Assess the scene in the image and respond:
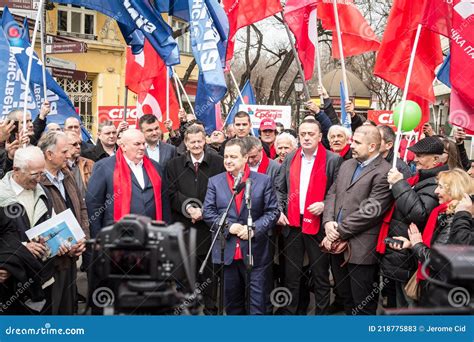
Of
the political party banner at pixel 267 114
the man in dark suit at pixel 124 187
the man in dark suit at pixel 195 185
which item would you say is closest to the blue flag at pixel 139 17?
the man in dark suit at pixel 195 185

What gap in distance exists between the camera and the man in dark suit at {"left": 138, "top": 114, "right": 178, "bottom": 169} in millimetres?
7844

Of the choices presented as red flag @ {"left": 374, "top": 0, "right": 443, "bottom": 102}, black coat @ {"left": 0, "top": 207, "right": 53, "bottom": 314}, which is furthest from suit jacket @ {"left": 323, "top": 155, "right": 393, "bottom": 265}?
black coat @ {"left": 0, "top": 207, "right": 53, "bottom": 314}

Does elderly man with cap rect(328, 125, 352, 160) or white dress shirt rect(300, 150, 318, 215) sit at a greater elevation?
elderly man with cap rect(328, 125, 352, 160)

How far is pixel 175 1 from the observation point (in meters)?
9.94

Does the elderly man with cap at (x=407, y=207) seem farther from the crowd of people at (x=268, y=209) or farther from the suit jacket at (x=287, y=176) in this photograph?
the suit jacket at (x=287, y=176)

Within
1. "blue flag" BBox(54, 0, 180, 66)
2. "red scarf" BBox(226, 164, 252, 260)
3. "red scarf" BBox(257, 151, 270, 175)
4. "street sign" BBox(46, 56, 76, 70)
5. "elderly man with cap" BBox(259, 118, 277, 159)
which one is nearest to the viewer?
"red scarf" BBox(226, 164, 252, 260)

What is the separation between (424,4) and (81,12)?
2336 cm

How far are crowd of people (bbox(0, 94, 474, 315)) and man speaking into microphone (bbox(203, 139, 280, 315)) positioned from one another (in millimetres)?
11

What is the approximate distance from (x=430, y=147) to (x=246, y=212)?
1839mm

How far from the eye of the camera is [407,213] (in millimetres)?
5852

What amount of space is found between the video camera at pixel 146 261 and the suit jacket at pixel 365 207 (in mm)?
3453

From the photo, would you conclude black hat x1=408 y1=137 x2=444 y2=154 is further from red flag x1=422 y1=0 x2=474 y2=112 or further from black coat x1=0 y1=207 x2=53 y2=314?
black coat x1=0 y1=207 x2=53 y2=314

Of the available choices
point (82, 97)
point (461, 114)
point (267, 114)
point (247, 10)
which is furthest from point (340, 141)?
point (82, 97)

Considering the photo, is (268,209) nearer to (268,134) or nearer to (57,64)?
(268,134)
